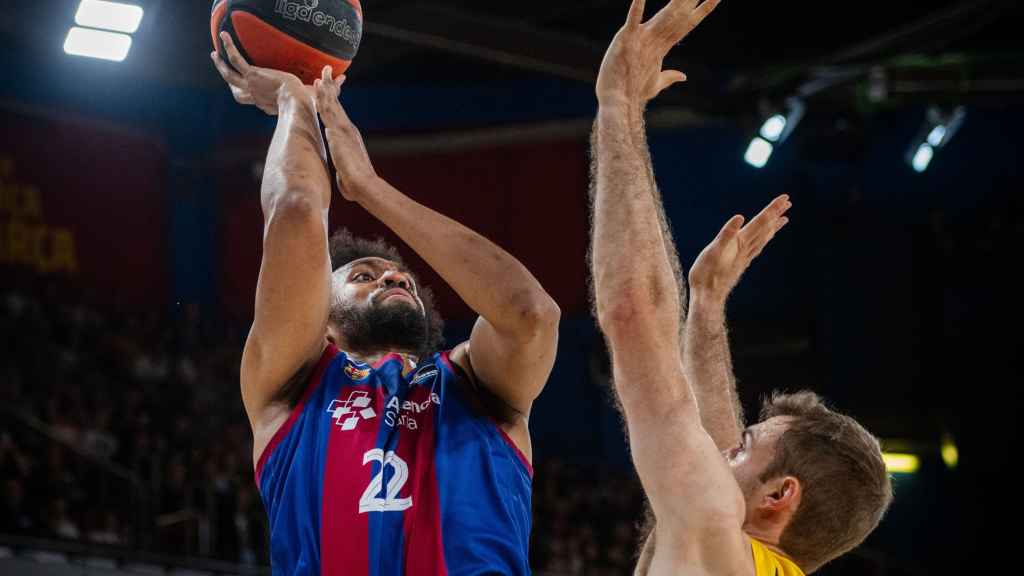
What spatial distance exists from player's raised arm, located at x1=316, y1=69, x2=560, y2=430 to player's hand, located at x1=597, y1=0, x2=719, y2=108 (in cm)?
47

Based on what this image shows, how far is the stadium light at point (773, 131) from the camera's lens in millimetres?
13328

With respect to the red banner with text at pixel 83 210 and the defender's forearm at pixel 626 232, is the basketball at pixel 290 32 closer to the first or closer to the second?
the defender's forearm at pixel 626 232

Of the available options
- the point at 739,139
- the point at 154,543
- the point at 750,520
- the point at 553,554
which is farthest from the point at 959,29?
the point at 750,520

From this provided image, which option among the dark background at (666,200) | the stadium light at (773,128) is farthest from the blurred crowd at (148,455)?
the stadium light at (773,128)

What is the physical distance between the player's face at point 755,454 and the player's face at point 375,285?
93 centimetres

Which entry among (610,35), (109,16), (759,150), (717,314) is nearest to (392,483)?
(717,314)

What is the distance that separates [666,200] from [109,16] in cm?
851

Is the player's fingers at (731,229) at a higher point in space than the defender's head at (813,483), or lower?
higher

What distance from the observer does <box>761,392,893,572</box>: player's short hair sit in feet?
9.91

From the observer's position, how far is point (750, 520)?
3.10 meters

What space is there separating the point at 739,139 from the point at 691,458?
14.9 m

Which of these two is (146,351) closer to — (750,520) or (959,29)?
(959,29)

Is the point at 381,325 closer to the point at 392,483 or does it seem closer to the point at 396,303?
the point at 396,303

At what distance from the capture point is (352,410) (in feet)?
10.2
